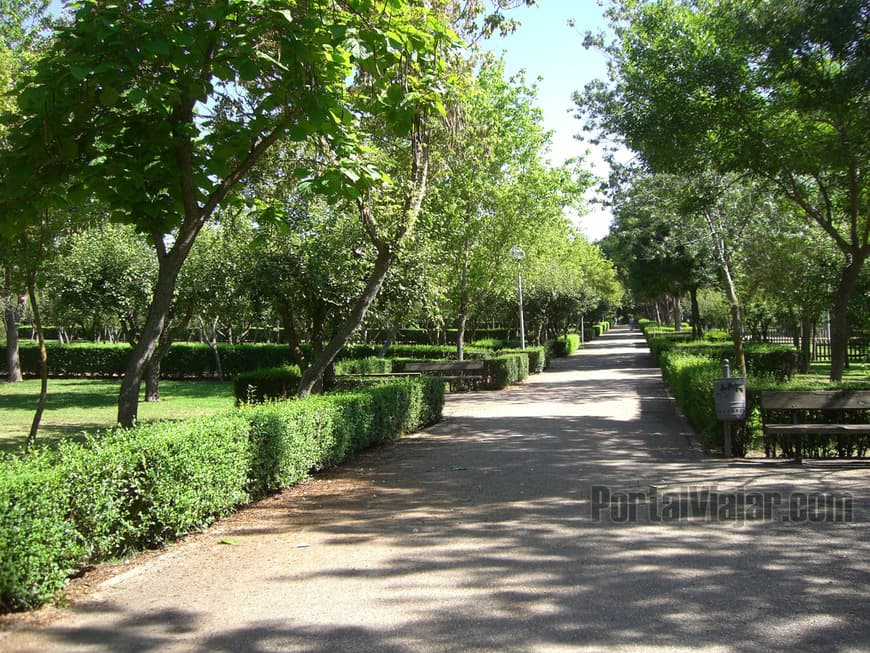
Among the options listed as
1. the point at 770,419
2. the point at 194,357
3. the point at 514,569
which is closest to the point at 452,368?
the point at 770,419

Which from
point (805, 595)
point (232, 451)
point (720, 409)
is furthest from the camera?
point (720, 409)

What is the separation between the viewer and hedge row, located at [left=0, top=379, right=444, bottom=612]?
403 cm

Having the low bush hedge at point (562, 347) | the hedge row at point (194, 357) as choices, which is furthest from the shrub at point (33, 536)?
the low bush hedge at point (562, 347)

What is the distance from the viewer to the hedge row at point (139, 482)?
159 inches

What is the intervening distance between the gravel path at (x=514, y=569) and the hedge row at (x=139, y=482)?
0.23 m

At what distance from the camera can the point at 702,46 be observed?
1174cm

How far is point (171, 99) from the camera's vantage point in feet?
19.9

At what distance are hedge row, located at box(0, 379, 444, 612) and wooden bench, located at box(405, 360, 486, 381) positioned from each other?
11.5 metres

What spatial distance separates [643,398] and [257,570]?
13736mm

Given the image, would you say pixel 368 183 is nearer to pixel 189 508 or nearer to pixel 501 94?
pixel 189 508

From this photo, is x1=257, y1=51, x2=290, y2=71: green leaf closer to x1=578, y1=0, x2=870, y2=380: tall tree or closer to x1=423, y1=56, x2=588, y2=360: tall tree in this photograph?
x1=578, y1=0, x2=870, y2=380: tall tree

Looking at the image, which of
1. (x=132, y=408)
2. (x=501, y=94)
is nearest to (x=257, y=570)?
(x=132, y=408)

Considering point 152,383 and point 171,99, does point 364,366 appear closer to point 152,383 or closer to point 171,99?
point 152,383

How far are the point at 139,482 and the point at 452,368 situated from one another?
15.3 meters
